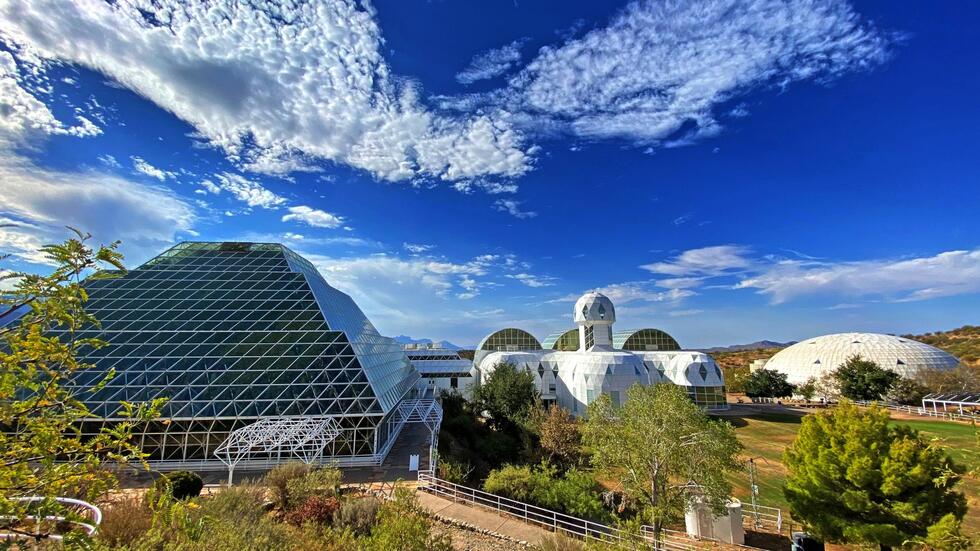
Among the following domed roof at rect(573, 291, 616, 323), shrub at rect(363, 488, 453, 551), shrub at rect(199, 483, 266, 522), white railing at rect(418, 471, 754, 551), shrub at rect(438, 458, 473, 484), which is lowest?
white railing at rect(418, 471, 754, 551)

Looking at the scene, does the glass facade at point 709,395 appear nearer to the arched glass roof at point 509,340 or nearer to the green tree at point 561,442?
the arched glass roof at point 509,340

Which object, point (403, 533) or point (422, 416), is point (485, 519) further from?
point (422, 416)

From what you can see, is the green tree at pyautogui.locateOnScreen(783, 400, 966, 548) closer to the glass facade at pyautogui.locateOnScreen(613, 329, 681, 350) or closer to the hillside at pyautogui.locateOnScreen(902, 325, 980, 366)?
the glass facade at pyautogui.locateOnScreen(613, 329, 681, 350)

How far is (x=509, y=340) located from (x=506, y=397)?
2705cm

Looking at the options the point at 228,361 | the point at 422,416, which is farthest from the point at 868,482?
the point at 228,361

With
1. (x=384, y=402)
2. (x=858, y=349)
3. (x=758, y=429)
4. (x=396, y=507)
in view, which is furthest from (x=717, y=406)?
(x=396, y=507)

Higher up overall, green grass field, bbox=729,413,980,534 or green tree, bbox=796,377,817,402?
green tree, bbox=796,377,817,402

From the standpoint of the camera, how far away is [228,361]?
25672mm

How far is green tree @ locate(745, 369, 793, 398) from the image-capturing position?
185 ft

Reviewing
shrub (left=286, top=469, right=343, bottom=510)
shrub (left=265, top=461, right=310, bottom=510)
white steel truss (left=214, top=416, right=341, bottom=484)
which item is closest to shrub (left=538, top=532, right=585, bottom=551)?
shrub (left=286, top=469, right=343, bottom=510)

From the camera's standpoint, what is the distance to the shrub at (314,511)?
15.0m

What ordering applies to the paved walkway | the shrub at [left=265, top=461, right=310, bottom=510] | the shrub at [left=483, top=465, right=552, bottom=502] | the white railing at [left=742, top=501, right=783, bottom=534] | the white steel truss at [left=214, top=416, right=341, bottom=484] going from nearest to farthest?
the paved walkway → the shrub at [left=265, top=461, right=310, bottom=510] → the white railing at [left=742, top=501, right=783, bottom=534] → the shrub at [left=483, top=465, right=552, bottom=502] → the white steel truss at [left=214, top=416, right=341, bottom=484]

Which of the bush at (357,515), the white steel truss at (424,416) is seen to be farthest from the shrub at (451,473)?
the bush at (357,515)

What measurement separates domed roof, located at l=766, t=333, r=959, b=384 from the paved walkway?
6092 centimetres
